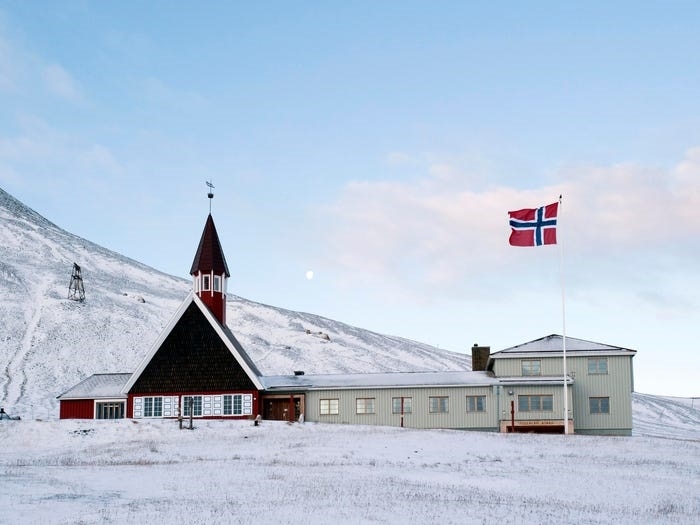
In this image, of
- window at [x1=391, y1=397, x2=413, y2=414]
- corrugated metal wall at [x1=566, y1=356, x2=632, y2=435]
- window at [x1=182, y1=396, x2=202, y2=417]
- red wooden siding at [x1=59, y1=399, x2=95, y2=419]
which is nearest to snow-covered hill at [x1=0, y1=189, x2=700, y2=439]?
red wooden siding at [x1=59, y1=399, x2=95, y2=419]

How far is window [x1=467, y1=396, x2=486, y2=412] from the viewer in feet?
190

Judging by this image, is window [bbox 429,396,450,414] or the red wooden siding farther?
the red wooden siding

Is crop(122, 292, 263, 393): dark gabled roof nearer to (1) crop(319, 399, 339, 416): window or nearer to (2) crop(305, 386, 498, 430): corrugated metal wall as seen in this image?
(1) crop(319, 399, 339, 416): window

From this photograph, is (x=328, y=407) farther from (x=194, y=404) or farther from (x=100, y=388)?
(x=100, y=388)

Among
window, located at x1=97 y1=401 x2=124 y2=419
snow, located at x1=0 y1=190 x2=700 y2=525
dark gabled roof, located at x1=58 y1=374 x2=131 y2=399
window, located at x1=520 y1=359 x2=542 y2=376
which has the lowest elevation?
snow, located at x1=0 y1=190 x2=700 y2=525

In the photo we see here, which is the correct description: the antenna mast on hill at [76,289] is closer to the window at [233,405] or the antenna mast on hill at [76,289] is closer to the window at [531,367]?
the window at [233,405]

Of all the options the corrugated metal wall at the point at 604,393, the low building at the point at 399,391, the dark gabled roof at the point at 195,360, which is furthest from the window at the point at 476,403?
the dark gabled roof at the point at 195,360

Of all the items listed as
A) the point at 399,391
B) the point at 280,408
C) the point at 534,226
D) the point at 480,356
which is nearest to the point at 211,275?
the point at 280,408

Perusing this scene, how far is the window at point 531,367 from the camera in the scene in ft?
194

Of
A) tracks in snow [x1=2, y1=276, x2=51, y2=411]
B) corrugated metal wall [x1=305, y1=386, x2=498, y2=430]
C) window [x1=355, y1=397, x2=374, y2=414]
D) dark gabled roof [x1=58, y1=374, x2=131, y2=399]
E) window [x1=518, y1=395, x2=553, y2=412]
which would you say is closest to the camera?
window [x1=518, y1=395, x2=553, y2=412]

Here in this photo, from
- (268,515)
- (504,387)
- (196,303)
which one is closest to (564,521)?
(268,515)

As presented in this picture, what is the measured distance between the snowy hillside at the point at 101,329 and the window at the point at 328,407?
Result: 29173 mm

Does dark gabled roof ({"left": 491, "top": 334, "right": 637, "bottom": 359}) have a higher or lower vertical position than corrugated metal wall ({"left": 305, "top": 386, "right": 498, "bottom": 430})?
higher

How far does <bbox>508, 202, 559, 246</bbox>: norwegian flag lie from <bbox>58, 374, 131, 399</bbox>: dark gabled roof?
2830 centimetres
